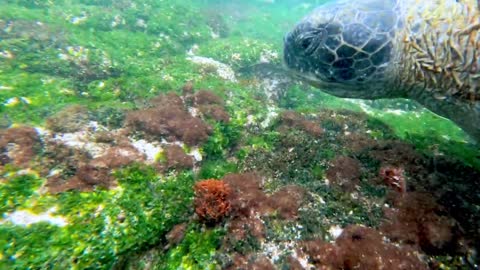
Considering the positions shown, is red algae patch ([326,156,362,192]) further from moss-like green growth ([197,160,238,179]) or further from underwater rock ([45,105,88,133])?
underwater rock ([45,105,88,133])

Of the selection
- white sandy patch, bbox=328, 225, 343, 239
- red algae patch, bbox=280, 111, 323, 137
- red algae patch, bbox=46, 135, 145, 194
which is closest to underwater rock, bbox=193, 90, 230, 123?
red algae patch, bbox=280, 111, 323, 137

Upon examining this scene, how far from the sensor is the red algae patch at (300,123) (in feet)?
17.8

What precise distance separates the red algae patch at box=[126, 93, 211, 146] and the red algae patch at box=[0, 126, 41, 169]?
158 centimetres

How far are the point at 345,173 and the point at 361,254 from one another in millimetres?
1447

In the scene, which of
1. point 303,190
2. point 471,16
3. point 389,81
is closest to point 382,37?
point 389,81

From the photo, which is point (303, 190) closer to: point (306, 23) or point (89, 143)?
point (306, 23)

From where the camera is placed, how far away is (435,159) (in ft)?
14.6

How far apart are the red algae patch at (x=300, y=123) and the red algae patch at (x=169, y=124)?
5.40 feet

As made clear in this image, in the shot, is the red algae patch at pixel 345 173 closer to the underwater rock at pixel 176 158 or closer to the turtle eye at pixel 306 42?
the turtle eye at pixel 306 42

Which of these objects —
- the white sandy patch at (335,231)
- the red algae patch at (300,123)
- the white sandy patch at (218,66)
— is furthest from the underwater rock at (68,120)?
the white sandy patch at (218,66)

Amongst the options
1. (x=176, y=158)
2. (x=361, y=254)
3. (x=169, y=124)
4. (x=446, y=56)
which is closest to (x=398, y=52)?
(x=446, y=56)

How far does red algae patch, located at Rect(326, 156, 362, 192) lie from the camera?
4209 millimetres

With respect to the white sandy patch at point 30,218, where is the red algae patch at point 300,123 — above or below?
above

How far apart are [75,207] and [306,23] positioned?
4.48 metres
